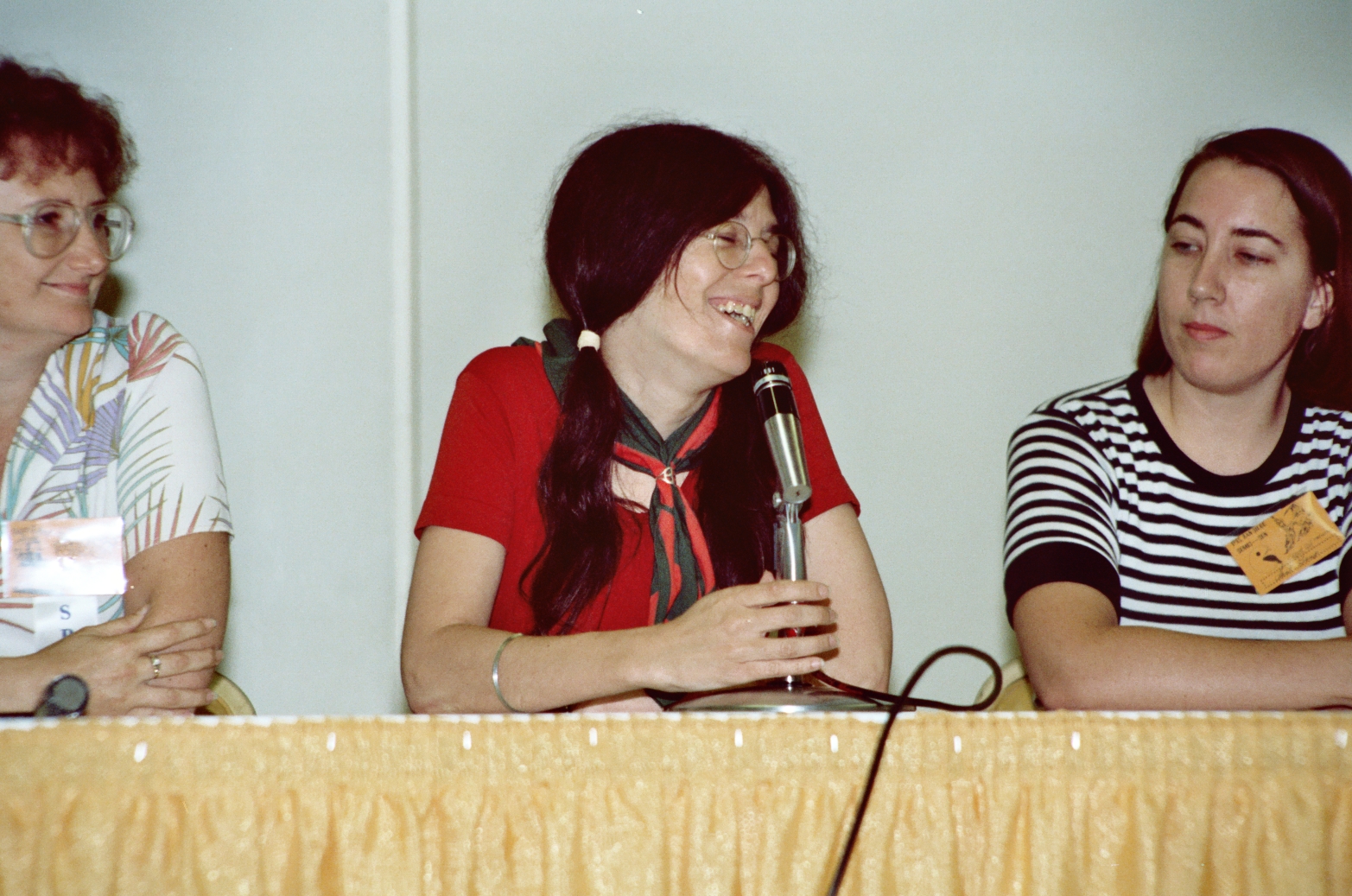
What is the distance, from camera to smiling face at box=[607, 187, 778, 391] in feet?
5.50

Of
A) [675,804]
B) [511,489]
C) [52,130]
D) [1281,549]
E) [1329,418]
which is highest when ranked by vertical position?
[52,130]

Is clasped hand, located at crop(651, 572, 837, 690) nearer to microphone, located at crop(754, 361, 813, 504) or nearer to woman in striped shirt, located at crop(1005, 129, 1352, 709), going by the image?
microphone, located at crop(754, 361, 813, 504)

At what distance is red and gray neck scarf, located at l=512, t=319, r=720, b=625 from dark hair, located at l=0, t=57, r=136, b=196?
765mm

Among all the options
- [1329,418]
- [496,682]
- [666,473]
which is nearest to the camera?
[496,682]

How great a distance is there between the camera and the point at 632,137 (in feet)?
5.88

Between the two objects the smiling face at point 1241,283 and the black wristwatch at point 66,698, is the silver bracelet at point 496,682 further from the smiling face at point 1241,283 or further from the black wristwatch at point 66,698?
the smiling face at point 1241,283

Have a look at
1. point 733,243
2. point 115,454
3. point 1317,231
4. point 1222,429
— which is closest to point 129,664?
point 115,454

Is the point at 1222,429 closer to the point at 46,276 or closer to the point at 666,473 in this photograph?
the point at 666,473

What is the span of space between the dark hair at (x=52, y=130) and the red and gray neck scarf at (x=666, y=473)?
0.77 metres

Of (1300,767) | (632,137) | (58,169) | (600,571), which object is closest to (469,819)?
(600,571)

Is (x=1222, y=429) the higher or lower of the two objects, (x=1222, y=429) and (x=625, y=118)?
the lower

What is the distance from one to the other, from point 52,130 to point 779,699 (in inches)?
57.6

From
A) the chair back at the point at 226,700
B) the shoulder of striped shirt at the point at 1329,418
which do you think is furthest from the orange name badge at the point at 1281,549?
the chair back at the point at 226,700

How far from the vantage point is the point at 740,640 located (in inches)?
50.5
